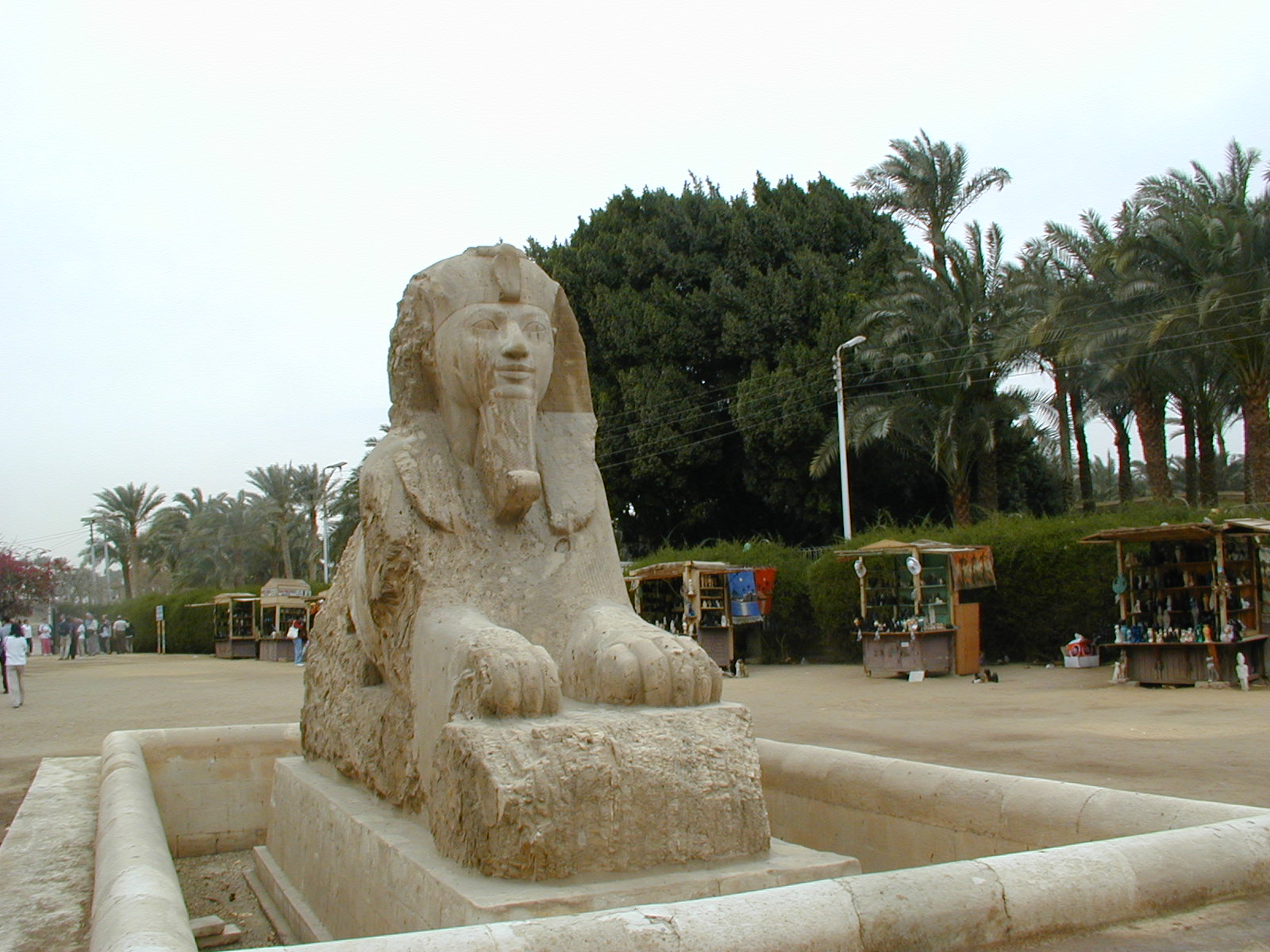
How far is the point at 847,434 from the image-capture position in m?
22.1

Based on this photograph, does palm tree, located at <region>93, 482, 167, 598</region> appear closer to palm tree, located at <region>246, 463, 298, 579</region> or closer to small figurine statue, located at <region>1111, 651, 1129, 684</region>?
palm tree, located at <region>246, 463, 298, 579</region>

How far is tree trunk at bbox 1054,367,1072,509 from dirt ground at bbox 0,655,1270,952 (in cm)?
865

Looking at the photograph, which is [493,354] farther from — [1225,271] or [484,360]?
[1225,271]

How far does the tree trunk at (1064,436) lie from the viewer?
22.3 metres

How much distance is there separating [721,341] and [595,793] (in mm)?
22010

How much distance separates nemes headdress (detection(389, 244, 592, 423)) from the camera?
13.4 ft

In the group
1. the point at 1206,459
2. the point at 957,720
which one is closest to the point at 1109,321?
the point at 1206,459

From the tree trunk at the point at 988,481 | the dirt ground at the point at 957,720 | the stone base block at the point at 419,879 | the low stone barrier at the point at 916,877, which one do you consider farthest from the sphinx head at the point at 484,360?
the tree trunk at the point at 988,481

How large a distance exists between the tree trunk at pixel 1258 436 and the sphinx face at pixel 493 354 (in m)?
16.8

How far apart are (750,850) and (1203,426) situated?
67.0ft

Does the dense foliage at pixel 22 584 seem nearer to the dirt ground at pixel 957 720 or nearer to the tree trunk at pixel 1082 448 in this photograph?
the dirt ground at pixel 957 720

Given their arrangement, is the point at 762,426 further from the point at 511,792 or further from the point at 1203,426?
the point at 511,792

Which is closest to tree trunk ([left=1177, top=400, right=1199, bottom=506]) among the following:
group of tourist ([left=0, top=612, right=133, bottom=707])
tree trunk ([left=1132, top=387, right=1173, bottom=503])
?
tree trunk ([left=1132, top=387, right=1173, bottom=503])

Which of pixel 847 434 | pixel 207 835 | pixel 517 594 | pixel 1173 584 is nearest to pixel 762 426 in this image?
pixel 847 434
